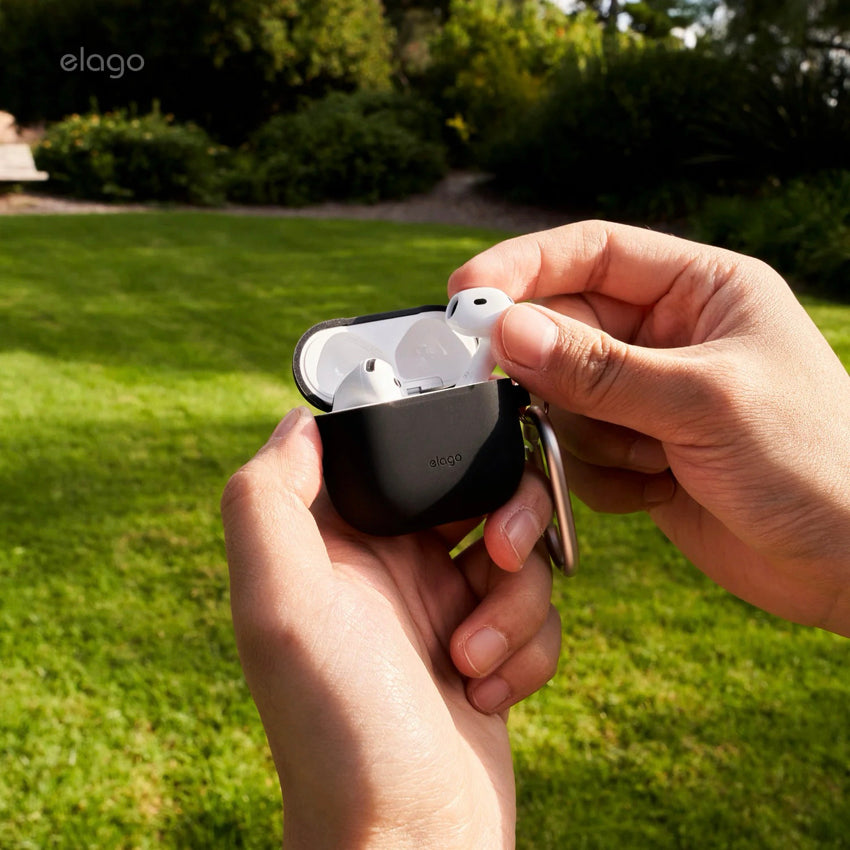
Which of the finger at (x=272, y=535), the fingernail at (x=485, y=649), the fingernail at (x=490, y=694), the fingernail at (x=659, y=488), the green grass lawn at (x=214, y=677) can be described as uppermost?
the finger at (x=272, y=535)

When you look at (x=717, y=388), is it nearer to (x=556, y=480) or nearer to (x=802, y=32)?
(x=556, y=480)

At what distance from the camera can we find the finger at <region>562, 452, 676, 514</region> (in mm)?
1936

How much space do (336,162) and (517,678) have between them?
11981mm

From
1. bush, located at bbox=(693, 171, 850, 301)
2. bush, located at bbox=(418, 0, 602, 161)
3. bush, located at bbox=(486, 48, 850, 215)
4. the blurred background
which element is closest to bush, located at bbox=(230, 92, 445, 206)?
the blurred background

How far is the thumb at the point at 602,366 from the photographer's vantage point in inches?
55.7

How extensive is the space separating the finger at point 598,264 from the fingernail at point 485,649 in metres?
0.73

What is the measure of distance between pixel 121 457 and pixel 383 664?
9.31 feet

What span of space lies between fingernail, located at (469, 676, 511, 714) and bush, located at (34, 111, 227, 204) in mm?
11390

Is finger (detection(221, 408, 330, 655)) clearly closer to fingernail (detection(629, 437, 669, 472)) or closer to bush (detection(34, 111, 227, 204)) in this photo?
fingernail (detection(629, 437, 669, 472))

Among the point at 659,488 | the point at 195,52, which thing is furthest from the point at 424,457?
the point at 195,52

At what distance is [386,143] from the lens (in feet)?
41.6

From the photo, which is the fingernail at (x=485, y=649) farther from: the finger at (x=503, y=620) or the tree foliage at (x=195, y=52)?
the tree foliage at (x=195, y=52)

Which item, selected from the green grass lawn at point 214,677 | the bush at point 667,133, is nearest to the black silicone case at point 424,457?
the green grass lawn at point 214,677

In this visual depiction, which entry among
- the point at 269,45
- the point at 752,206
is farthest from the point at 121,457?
the point at 269,45
